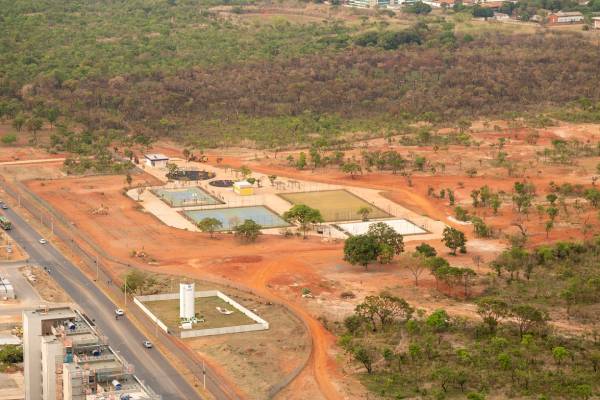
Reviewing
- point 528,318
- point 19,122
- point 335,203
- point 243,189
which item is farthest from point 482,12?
point 528,318

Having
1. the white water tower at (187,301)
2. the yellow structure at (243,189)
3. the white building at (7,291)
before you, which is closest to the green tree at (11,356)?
the white water tower at (187,301)

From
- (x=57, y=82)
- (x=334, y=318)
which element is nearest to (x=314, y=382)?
(x=334, y=318)

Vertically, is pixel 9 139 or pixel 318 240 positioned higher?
pixel 318 240

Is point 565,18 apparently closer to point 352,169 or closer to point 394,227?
point 352,169

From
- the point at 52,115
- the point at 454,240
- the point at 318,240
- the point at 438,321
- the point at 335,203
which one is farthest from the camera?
the point at 52,115

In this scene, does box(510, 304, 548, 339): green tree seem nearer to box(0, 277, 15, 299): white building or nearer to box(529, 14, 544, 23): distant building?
box(0, 277, 15, 299): white building
